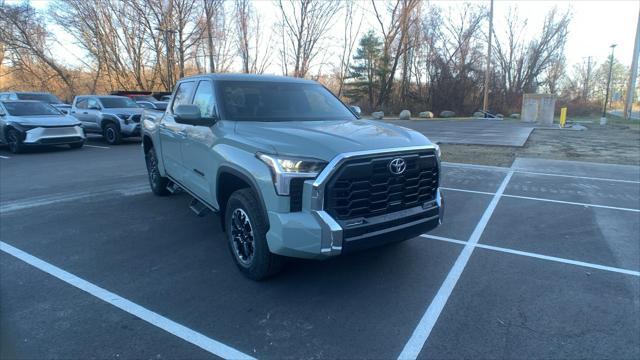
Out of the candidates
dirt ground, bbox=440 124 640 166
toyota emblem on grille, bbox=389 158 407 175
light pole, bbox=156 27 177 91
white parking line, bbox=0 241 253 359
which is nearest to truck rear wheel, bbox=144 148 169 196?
white parking line, bbox=0 241 253 359

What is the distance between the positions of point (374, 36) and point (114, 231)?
150ft

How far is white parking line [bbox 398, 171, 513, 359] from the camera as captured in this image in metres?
2.88

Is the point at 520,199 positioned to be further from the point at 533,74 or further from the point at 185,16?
the point at 533,74

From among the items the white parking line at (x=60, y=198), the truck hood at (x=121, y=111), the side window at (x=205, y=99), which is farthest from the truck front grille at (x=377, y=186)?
the truck hood at (x=121, y=111)

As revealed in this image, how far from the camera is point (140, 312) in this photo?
10.9 feet

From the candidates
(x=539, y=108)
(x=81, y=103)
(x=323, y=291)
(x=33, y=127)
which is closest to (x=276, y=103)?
(x=323, y=291)

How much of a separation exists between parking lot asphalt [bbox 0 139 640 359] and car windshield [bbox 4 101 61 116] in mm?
8484

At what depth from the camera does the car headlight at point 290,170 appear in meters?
3.17

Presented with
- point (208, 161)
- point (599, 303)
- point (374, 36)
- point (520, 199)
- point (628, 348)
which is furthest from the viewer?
point (374, 36)

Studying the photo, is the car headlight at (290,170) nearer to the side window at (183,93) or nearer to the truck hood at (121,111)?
the side window at (183,93)

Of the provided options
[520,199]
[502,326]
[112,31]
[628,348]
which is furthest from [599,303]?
[112,31]

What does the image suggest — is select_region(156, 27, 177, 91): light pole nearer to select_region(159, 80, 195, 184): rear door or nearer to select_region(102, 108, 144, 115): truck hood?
select_region(102, 108, 144, 115): truck hood

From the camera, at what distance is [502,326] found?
3143mm

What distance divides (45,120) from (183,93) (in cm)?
1000
